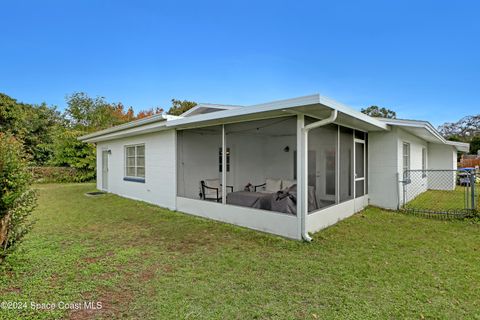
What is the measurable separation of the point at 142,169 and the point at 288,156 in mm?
5378

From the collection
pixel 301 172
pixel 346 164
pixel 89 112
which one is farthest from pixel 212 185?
pixel 89 112

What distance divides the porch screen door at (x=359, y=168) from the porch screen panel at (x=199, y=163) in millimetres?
3927

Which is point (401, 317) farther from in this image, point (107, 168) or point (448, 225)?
point (107, 168)


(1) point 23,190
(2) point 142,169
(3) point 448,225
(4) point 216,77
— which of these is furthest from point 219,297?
(4) point 216,77

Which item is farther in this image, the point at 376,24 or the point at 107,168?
the point at 107,168

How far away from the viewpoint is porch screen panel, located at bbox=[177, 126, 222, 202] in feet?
25.3

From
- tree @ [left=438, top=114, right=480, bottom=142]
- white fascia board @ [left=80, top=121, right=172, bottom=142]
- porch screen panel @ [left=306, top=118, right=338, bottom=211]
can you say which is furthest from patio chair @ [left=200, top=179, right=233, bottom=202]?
tree @ [left=438, top=114, right=480, bottom=142]

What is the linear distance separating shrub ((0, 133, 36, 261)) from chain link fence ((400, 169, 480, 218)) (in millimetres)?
8493

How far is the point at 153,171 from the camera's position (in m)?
8.45

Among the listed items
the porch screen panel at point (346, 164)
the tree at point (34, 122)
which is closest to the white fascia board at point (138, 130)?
the porch screen panel at point (346, 164)

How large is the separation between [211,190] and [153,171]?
79.9 inches

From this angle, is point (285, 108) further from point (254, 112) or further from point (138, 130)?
point (138, 130)

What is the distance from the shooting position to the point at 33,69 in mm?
14789

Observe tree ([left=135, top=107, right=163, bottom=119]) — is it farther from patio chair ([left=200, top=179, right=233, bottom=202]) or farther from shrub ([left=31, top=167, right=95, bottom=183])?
patio chair ([left=200, top=179, right=233, bottom=202])
